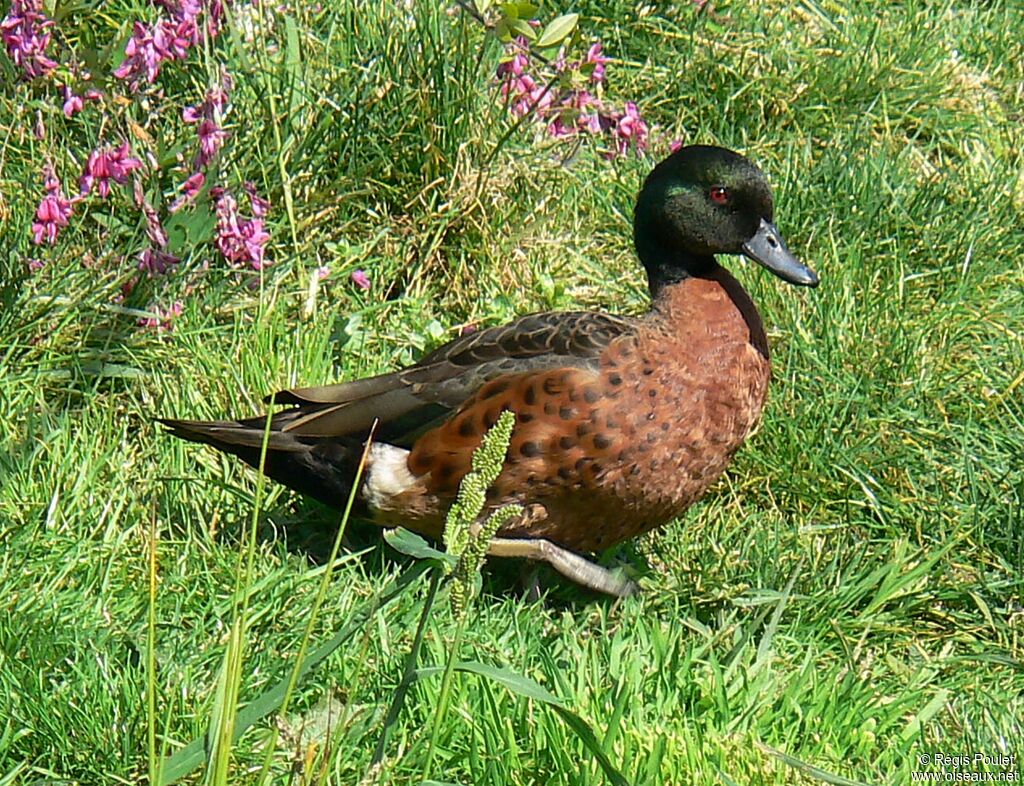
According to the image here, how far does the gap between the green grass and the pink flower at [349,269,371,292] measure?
0.04 m

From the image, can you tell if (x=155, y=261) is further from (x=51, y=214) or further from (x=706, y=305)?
(x=706, y=305)

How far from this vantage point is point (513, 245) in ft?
15.5

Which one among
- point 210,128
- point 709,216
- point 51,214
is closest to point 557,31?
point 709,216

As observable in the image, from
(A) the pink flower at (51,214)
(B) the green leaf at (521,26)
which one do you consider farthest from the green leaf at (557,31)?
(A) the pink flower at (51,214)

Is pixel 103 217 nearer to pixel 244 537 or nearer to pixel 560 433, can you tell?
pixel 244 537

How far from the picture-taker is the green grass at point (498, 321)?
298cm

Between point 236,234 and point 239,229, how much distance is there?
0.03m

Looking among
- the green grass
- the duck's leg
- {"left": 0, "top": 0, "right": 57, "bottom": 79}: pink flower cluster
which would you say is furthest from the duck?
{"left": 0, "top": 0, "right": 57, "bottom": 79}: pink flower cluster

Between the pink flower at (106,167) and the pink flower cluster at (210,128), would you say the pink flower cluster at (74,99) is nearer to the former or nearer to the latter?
the pink flower at (106,167)

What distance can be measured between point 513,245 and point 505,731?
218cm

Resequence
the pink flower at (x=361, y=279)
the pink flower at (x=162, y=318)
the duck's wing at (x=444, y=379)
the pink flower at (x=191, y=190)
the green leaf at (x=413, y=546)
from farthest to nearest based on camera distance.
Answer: the pink flower at (x=361, y=279) < the pink flower at (x=162, y=318) < the pink flower at (x=191, y=190) < the duck's wing at (x=444, y=379) < the green leaf at (x=413, y=546)

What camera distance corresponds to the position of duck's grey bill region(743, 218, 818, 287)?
3.96 metres

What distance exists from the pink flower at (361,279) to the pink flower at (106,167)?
2.53 ft

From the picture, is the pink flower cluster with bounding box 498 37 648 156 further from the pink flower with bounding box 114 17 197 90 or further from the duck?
the pink flower with bounding box 114 17 197 90
